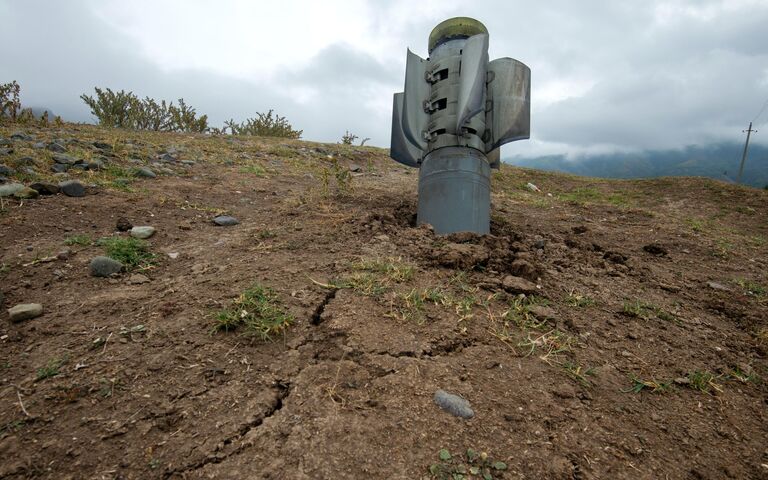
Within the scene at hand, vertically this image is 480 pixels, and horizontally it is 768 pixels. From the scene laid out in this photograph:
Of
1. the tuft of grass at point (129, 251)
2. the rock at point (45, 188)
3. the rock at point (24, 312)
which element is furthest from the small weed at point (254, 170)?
the rock at point (24, 312)

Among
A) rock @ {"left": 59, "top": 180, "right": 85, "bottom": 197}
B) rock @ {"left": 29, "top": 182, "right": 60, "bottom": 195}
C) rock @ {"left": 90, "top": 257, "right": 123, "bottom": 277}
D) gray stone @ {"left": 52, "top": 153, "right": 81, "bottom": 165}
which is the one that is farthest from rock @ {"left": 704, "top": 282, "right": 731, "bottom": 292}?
gray stone @ {"left": 52, "top": 153, "right": 81, "bottom": 165}

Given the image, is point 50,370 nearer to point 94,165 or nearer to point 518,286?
point 518,286

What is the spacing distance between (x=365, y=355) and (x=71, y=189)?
3.41 m

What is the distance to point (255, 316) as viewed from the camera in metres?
1.91

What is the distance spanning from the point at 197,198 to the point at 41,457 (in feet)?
10.6

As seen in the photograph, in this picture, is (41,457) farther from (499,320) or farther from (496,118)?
(496,118)

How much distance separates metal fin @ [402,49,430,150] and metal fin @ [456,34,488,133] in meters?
0.42

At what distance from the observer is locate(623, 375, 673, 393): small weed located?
1.71 m

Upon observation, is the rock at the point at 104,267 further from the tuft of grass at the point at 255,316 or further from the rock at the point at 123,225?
the tuft of grass at the point at 255,316

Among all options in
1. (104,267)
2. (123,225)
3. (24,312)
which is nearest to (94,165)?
(123,225)

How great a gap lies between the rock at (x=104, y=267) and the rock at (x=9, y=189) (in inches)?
65.8

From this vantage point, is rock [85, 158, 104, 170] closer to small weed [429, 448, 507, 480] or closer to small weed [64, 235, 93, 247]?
Answer: small weed [64, 235, 93, 247]

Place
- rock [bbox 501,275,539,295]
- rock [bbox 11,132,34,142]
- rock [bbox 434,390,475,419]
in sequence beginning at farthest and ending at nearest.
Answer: rock [bbox 11,132,34,142] < rock [bbox 501,275,539,295] < rock [bbox 434,390,475,419]

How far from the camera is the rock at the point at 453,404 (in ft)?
4.81
